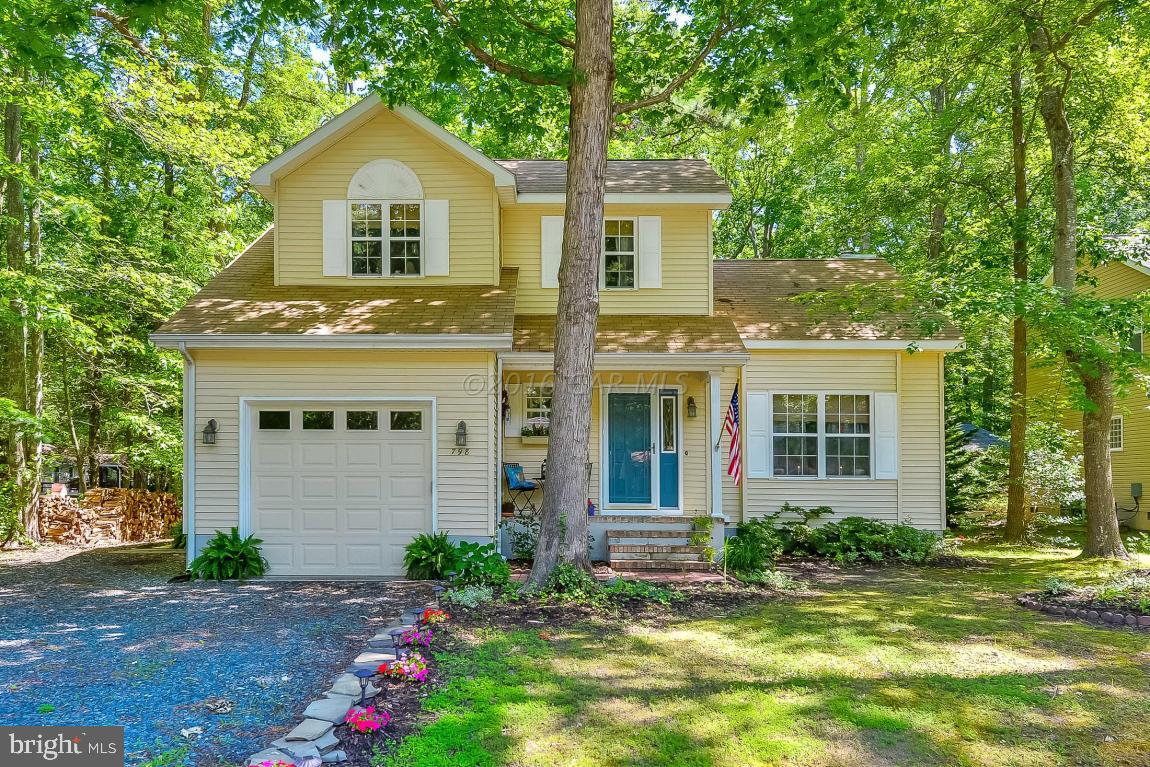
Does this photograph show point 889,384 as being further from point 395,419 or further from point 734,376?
point 395,419

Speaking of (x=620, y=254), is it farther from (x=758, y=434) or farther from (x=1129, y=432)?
(x=1129, y=432)

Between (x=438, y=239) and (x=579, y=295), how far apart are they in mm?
3279

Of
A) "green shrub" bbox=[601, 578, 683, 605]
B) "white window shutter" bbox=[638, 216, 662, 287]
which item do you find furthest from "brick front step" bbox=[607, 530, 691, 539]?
"white window shutter" bbox=[638, 216, 662, 287]

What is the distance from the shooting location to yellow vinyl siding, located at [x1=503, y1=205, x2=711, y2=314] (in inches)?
407

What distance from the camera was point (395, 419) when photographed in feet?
28.2

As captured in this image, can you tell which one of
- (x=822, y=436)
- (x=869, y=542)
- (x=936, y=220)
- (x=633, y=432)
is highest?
(x=936, y=220)

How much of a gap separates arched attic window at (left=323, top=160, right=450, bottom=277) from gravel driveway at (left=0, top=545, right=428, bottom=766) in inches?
174

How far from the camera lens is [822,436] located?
10867mm

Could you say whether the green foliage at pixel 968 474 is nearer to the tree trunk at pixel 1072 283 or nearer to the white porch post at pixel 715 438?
the tree trunk at pixel 1072 283

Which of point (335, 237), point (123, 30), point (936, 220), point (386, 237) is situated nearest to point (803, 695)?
point (386, 237)

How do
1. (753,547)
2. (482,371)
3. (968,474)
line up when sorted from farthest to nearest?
(968,474) < (753,547) < (482,371)

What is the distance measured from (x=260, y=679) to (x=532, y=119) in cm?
846

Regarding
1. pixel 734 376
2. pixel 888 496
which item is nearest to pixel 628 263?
pixel 734 376

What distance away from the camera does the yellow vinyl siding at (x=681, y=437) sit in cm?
1003
